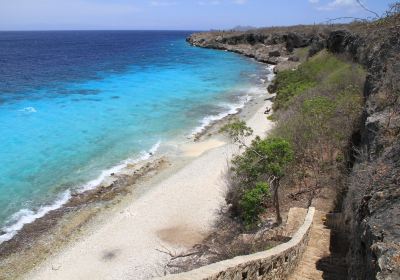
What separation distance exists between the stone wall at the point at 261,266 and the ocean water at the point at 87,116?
14320 mm

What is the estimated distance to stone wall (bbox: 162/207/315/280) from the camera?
337 inches

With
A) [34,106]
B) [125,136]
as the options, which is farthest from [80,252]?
[34,106]

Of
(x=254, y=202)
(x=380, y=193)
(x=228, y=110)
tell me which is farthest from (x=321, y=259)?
(x=228, y=110)

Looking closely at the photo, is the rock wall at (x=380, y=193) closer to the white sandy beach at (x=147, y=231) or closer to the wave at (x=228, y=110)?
the white sandy beach at (x=147, y=231)

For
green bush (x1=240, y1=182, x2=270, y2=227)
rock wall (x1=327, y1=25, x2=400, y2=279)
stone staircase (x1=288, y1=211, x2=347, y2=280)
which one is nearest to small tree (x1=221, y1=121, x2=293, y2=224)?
green bush (x1=240, y1=182, x2=270, y2=227)

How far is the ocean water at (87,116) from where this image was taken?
2517cm

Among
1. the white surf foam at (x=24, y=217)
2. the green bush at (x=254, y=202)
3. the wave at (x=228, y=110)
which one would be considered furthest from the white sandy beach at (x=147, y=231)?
the wave at (x=228, y=110)

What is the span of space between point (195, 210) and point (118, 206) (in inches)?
174

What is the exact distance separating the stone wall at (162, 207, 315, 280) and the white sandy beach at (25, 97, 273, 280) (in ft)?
22.4

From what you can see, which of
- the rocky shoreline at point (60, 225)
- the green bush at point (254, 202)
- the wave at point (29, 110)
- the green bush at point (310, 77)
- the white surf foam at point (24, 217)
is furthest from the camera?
the wave at point (29, 110)

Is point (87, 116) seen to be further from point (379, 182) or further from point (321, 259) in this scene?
point (379, 182)

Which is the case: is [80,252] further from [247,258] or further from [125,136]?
[125,136]

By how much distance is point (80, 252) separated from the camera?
1806 centimetres

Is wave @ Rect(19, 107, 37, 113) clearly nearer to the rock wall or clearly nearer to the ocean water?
the ocean water
